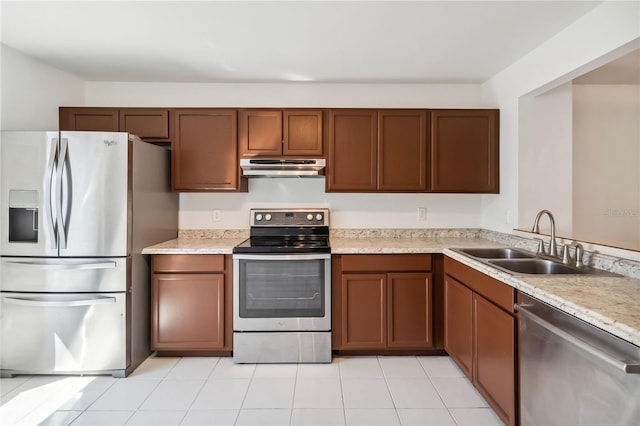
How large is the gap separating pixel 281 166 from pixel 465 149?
5.39 ft

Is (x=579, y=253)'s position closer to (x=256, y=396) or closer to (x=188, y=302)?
(x=256, y=396)

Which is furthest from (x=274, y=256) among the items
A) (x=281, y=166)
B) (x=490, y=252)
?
(x=490, y=252)

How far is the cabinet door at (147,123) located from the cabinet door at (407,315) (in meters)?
2.33

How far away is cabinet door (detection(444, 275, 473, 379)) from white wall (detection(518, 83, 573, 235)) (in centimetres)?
84

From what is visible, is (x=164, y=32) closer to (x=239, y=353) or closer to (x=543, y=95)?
(x=239, y=353)

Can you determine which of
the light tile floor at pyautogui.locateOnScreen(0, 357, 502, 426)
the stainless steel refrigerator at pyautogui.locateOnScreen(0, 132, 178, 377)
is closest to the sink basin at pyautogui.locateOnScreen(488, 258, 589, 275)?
the light tile floor at pyautogui.locateOnScreen(0, 357, 502, 426)

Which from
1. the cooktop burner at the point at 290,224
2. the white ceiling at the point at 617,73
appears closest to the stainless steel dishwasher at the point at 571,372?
the cooktop burner at the point at 290,224

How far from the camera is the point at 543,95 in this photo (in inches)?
110

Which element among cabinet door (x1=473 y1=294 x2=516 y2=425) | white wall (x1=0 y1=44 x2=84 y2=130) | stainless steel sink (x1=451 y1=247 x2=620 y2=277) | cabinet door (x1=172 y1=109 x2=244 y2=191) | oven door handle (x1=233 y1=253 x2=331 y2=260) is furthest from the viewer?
cabinet door (x1=172 y1=109 x2=244 y2=191)

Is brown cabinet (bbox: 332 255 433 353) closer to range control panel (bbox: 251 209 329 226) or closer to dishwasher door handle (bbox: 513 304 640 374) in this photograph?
range control panel (bbox: 251 209 329 226)

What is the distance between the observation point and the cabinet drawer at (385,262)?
9.29 ft

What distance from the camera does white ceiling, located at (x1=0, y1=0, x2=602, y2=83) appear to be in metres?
2.06

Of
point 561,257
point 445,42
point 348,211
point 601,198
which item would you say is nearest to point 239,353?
point 348,211

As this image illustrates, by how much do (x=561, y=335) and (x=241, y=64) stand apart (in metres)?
2.79
